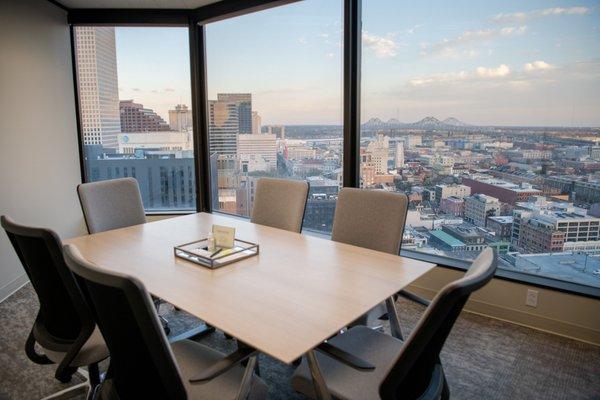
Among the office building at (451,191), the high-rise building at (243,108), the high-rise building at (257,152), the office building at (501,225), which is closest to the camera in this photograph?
the office building at (501,225)

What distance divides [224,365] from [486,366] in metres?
1.76

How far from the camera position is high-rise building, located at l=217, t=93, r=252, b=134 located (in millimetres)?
4375

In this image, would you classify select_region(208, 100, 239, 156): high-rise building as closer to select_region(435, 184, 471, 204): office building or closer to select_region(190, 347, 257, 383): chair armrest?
select_region(435, 184, 471, 204): office building

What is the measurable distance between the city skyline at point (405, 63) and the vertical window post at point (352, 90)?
8 cm

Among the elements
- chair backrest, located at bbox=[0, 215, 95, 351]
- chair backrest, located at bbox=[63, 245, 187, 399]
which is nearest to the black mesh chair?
Result: chair backrest, located at bbox=[0, 215, 95, 351]

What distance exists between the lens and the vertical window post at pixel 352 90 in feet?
11.0

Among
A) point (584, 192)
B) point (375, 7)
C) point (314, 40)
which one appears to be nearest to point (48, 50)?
point (314, 40)

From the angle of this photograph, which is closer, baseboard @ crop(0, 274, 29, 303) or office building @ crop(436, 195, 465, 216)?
office building @ crop(436, 195, 465, 216)

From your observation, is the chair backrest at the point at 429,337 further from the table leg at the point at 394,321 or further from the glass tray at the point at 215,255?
the glass tray at the point at 215,255

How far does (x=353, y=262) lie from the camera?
2.03 meters

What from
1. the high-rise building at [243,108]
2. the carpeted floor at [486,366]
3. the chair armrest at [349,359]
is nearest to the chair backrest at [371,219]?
the carpeted floor at [486,366]

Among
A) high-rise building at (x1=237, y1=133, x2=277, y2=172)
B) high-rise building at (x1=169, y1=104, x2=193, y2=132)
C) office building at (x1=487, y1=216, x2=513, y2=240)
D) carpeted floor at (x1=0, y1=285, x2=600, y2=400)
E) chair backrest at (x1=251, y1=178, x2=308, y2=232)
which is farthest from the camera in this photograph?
high-rise building at (x1=169, y1=104, x2=193, y2=132)

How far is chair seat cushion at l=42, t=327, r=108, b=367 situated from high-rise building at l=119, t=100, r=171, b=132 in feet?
11.2

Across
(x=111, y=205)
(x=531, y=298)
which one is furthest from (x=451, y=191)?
(x=111, y=205)
